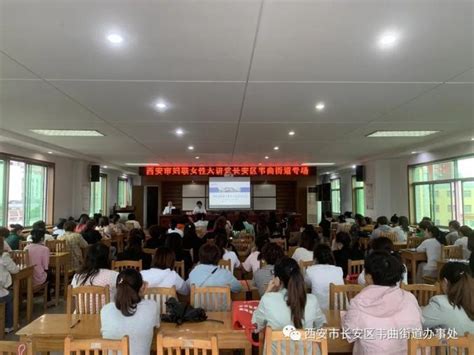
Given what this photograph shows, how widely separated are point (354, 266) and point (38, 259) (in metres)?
4.25

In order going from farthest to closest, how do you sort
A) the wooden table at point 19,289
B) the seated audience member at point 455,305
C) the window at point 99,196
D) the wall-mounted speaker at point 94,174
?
the window at point 99,196, the wall-mounted speaker at point 94,174, the wooden table at point 19,289, the seated audience member at point 455,305

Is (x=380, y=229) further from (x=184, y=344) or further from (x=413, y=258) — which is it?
(x=184, y=344)

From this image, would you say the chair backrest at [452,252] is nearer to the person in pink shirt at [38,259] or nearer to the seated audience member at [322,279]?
the seated audience member at [322,279]

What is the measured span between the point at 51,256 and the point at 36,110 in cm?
A: 217

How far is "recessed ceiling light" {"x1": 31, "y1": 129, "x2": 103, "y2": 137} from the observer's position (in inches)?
243

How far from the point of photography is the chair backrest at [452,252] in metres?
5.28

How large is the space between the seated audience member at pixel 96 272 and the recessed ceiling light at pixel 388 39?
302cm

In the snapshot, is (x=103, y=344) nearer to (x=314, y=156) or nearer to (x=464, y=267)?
(x=464, y=267)

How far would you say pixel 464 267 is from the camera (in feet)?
7.25

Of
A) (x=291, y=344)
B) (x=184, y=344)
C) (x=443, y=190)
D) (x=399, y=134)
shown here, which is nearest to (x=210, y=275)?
(x=291, y=344)

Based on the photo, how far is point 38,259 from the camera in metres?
4.81

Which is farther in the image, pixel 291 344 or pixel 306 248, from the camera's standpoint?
pixel 306 248

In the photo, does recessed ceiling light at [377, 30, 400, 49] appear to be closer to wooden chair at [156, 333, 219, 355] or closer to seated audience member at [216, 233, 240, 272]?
wooden chair at [156, 333, 219, 355]

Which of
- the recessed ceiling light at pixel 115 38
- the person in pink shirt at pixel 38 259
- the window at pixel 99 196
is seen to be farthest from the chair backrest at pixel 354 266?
the window at pixel 99 196
